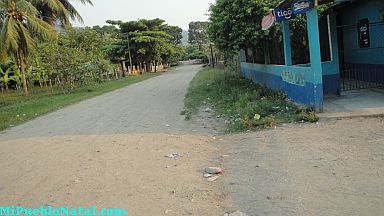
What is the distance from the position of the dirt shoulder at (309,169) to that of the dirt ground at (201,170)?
1cm

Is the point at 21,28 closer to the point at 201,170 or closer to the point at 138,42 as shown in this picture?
the point at 201,170

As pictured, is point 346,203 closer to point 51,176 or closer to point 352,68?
point 51,176

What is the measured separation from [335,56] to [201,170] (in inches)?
301

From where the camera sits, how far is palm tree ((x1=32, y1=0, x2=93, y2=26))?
2852cm

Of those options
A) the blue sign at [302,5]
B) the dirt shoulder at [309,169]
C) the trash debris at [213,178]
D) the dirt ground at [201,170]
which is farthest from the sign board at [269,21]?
Result: the trash debris at [213,178]

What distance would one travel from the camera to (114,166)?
6.37 meters

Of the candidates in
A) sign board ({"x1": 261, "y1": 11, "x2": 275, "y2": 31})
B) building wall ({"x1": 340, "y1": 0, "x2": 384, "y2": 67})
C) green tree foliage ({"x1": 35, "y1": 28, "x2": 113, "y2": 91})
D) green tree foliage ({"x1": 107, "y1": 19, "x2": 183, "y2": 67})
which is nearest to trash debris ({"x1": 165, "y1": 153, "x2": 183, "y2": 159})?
sign board ({"x1": 261, "y1": 11, "x2": 275, "y2": 31})

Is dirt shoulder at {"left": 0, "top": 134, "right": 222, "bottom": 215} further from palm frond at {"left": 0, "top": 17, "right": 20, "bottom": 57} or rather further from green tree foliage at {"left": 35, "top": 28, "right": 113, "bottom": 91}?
green tree foliage at {"left": 35, "top": 28, "right": 113, "bottom": 91}

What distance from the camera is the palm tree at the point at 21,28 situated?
22031mm

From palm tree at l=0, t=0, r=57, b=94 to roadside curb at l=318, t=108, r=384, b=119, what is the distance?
1821cm

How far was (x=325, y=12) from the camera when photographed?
12.6 metres

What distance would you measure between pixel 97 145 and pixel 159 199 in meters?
3.60

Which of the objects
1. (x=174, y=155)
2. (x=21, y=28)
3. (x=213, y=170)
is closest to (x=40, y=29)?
(x=21, y=28)

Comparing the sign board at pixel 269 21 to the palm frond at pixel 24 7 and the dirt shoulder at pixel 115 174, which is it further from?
the palm frond at pixel 24 7
